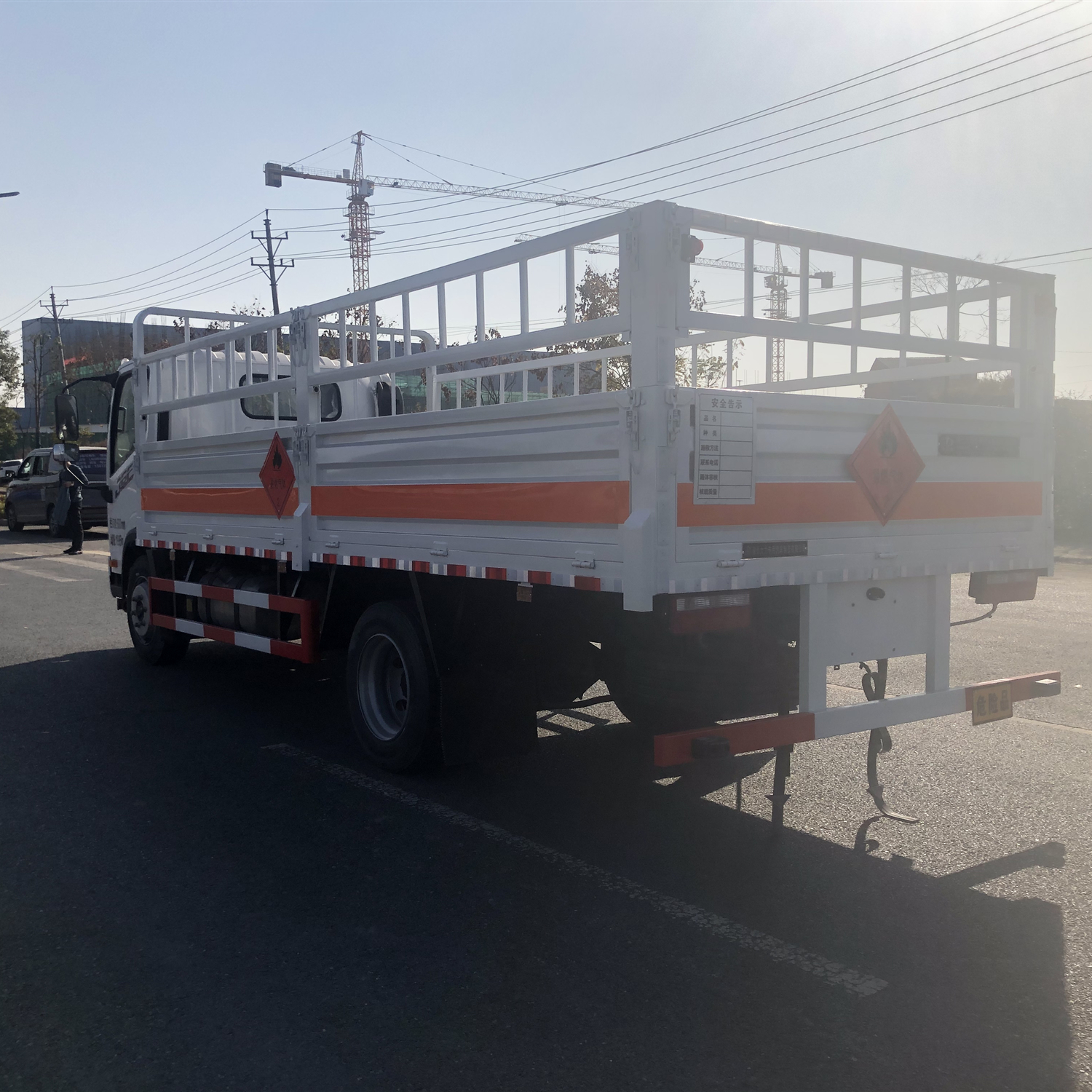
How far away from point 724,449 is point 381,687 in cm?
282

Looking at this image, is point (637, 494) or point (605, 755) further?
point (605, 755)

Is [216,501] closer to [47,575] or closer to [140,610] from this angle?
[140,610]

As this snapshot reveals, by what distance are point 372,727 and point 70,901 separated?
2.12 meters

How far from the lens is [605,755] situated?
633 cm

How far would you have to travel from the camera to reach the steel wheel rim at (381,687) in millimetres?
6094

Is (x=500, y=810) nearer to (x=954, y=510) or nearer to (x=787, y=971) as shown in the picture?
(x=787, y=971)

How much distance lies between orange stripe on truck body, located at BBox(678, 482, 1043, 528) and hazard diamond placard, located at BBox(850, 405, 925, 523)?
4 cm

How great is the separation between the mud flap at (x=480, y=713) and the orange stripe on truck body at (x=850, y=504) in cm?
174

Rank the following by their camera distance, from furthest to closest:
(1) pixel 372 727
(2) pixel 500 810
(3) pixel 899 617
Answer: (1) pixel 372 727 → (2) pixel 500 810 → (3) pixel 899 617

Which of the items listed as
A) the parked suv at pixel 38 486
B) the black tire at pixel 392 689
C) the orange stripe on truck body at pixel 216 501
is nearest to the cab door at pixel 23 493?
the parked suv at pixel 38 486

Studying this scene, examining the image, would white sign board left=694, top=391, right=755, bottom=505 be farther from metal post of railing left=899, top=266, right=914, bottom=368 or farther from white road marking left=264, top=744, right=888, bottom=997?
white road marking left=264, top=744, right=888, bottom=997

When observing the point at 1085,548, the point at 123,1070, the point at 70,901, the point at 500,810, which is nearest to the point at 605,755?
the point at 500,810

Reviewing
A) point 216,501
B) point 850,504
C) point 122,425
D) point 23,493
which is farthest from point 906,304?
point 23,493

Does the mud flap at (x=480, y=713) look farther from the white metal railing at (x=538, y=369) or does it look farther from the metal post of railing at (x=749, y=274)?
the metal post of railing at (x=749, y=274)
